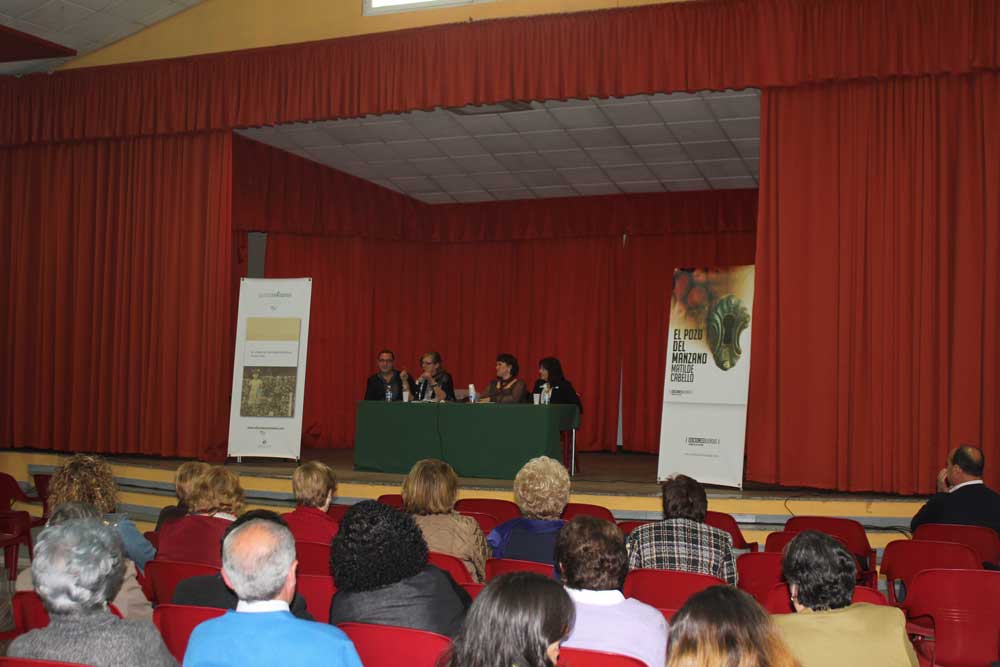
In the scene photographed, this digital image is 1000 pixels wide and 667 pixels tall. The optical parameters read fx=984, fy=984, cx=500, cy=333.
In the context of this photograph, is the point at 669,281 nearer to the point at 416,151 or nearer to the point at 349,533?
the point at 416,151

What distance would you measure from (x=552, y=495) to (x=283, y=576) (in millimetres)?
1799

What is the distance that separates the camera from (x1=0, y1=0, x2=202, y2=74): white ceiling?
8.86 metres

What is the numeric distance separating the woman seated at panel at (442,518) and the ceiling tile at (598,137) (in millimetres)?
6491

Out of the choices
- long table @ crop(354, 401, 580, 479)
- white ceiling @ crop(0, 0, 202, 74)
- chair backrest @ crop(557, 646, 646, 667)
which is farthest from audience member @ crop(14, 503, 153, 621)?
white ceiling @ crop(0, 0, 202, 74)

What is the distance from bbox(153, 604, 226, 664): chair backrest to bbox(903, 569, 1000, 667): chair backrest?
7.78 ft

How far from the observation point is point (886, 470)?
7.11 meters

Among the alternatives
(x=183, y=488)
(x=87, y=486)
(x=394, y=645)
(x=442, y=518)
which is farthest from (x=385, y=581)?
(x=87, y=486)

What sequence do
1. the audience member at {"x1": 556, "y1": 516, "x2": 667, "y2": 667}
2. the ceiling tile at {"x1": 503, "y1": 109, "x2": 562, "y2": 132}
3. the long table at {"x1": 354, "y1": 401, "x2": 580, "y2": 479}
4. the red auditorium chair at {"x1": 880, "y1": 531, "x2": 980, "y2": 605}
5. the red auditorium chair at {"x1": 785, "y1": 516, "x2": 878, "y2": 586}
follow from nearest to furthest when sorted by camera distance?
the audience member at {"x1": 556, "y1": 516, "x2": 667, "y2": 667} → the red auditorium chair at {"x1": 880, "y1": 531, "x2": 980, "y2": 605} → the red auditorium chair at {"x1": 785, "y1": 516, "x2": 878, "y2": 586} → the long table at {"x1": 354, "y1": 401, "x2": 580, "y2": 479} → the ceiling tile at {"x1": 503, "y1": 109, "x2": 562, "y2": 132}

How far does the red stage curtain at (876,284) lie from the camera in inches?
274

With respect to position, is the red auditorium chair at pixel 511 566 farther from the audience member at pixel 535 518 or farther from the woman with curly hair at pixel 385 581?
the woman with curly hair at pixel 385 581

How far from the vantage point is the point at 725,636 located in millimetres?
1663

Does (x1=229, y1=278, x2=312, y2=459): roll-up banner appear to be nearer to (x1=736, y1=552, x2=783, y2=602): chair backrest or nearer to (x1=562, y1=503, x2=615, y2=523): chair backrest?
(x1=562, y1=503, x2=615, y2=523): chair backrest

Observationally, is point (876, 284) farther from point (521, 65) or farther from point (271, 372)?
point (271, 372)

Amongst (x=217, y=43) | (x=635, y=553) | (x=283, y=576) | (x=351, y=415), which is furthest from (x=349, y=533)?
(x=351, y=415)
